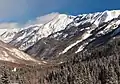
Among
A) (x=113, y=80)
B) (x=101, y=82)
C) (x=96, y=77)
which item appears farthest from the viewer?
(x=96, y=77)

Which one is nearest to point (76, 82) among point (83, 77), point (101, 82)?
point (83, 77)

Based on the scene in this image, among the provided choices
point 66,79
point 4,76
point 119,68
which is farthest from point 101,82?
point 4,76

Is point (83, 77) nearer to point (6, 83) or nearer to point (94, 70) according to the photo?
point (94, 70)

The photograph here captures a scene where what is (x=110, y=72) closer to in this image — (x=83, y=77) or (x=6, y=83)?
(x=83, y=77)

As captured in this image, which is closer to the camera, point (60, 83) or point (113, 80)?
point (113, 80)

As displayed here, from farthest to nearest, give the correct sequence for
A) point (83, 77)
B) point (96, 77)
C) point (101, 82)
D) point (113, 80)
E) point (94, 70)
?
point (94, 70), point (96, 77), point (101, 82), point (83, 77), point (113, 80)

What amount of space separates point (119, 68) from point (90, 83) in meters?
25.0

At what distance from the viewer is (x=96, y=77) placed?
536 feet

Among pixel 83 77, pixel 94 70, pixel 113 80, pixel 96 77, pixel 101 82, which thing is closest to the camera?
pixel 113 80

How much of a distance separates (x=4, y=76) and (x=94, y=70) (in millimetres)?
122999

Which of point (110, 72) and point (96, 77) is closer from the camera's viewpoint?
point (110, 72)

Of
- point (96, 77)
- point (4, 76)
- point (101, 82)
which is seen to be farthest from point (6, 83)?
point (96, 77)

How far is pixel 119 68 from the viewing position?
15462 cm

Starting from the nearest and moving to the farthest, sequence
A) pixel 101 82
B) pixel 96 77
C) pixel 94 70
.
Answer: pixel 101 82 < pixel 96 77 < pixel 94 70
